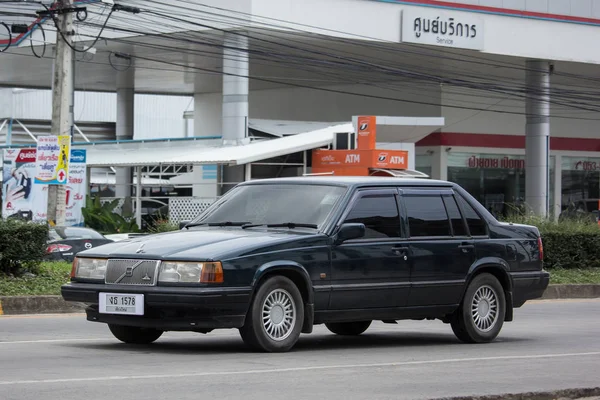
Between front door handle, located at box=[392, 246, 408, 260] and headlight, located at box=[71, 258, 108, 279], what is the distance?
275 cm

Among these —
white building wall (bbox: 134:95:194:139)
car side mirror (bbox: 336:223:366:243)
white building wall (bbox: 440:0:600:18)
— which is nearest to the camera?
car side mirror (bbox: 336:223:366:243)

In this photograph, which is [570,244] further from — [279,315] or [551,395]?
[551,395]

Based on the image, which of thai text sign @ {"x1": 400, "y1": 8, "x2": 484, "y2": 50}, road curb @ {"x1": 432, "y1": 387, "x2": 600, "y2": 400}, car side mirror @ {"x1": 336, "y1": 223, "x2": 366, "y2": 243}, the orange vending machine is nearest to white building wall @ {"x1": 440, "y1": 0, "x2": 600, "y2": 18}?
thai text sign @ {"x1": 400, "y1": 8, "x2": 484, "y2": 50}

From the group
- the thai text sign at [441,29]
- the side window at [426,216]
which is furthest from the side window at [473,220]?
the thai text sign at [441,29]

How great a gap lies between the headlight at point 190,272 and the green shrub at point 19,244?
744 cm

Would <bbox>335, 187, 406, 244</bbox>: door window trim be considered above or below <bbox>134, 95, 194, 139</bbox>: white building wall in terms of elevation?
below

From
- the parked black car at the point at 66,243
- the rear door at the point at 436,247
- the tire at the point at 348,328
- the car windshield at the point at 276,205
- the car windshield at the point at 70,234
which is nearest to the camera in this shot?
the car windshield at the point at 276,205

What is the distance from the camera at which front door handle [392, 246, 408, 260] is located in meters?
10.7

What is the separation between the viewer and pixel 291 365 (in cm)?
898

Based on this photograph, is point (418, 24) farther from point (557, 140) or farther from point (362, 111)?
point (557, 140)

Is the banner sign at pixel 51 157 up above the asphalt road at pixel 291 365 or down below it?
above

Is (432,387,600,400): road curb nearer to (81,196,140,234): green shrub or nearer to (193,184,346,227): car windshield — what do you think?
(193,184,346,227): car windshield

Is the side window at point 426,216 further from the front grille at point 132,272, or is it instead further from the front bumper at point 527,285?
the front grille at point 132,272

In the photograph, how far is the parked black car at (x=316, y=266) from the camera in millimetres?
9375
